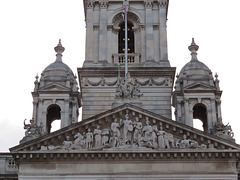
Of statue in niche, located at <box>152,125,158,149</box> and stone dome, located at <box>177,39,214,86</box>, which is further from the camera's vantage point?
stone dome, located at <box>177,39,214,86</box>

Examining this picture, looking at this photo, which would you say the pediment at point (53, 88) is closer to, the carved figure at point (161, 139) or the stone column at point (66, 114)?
the stone column at point (66, 114)

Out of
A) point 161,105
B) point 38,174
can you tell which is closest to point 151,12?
point 161,105

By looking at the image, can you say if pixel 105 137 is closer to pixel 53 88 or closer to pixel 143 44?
pixel 53 88

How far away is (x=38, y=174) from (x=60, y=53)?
54.6 feet

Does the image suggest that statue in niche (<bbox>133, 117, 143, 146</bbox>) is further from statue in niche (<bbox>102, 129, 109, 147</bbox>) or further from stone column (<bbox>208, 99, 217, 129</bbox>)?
stone column (<bbox>208, 99, 217, 129</bbox>)

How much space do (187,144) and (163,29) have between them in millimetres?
14981

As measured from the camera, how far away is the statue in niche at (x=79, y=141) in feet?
121

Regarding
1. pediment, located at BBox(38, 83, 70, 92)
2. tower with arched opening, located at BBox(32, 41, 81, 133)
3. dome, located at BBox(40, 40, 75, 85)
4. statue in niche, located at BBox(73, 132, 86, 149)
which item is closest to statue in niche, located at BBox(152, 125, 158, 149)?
statue in niche, located at BBox(73, 132, 86, 149)

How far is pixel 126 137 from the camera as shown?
3706 centimetres

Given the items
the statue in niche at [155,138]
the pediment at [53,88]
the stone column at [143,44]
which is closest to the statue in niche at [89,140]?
the statue in niche at [155,138]

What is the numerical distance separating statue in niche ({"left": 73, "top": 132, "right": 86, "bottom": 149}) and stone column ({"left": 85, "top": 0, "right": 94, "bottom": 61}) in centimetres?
1183

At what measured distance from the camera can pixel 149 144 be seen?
3684cm

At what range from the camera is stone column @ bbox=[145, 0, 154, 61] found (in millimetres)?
47756

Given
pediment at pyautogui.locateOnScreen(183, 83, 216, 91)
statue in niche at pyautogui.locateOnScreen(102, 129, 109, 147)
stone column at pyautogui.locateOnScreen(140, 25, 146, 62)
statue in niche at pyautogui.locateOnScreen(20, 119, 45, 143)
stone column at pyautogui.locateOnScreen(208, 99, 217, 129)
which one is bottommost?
statue in niche at pyautogui.locateOnScreen(102, 129, 109, 147)
